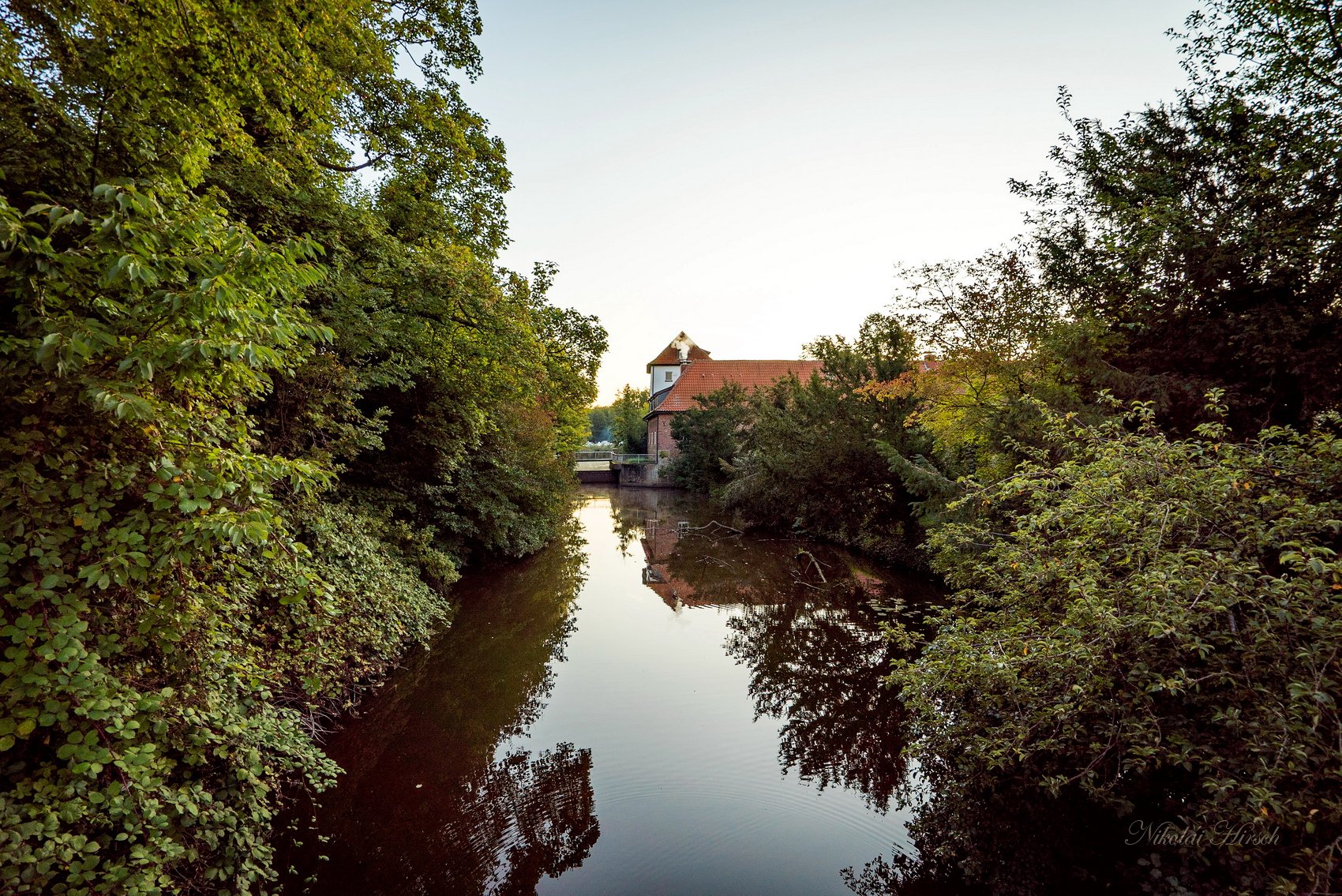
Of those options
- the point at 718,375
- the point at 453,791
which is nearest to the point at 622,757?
the point at 453,791

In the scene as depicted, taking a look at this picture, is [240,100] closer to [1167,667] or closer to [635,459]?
[1167,667]

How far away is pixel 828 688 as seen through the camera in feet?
28.2

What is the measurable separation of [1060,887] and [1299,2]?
1288cm

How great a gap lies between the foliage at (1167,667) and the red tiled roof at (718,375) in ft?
142

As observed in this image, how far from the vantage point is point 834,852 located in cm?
516

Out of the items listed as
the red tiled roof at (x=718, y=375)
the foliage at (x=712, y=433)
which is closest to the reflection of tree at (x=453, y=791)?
the foliage at (x=712, y=433)

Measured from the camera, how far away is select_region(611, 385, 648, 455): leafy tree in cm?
6725

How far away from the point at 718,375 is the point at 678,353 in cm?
1254

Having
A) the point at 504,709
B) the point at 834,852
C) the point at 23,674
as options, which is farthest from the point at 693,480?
the point at 23,674

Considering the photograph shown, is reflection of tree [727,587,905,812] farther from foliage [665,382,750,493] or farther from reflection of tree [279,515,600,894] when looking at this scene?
foliage [665,382,750,493]

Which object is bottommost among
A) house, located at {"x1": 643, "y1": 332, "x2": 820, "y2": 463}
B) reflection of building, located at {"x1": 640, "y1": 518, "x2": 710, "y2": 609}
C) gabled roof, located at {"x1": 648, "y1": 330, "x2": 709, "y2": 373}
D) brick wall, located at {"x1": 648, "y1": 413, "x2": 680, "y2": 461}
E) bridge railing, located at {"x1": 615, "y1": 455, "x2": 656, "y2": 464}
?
reflection of building, located at {"x1": 640, "y1": 518, "x2": 710, "y2": 609}

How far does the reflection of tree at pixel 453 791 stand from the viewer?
188 inches

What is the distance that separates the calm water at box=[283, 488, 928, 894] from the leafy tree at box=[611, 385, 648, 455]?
4922 cm

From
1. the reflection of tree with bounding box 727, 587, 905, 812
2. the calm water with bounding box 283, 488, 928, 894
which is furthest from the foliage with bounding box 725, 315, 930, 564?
the reflection of tree with bounding box 727, 587, 905, 812
